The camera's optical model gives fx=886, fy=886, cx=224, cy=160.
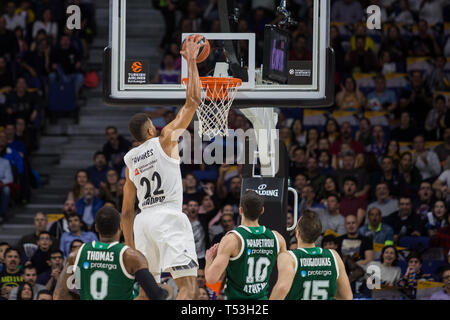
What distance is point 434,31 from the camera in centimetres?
1452

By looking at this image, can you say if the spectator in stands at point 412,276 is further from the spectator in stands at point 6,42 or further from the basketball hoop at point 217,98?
the spectator in stands at point 6,42

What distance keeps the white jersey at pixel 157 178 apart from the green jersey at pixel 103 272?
87cm

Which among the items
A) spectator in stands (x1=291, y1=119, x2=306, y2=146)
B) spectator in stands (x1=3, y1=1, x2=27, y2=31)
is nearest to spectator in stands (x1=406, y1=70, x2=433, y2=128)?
spectator in stands (x1=291, y1=119, x2=306, y2=146)

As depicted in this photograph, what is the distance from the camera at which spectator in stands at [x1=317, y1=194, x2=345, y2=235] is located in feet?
38.2

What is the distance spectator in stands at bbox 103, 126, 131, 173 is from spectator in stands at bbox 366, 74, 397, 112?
3.80 metres

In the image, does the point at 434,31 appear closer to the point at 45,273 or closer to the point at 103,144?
the point at 103,144

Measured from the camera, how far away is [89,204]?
1233 centimetres

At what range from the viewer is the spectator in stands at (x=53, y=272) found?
35.7ft

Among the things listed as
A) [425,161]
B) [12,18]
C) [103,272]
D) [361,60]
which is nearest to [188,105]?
[103,272]

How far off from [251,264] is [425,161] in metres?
6.16

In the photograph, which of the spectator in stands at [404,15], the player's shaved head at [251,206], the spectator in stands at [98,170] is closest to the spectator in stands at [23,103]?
the spectator in stands at [98,170]

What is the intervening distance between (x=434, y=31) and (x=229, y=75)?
718 centimetres

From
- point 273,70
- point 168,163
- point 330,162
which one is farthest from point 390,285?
point 168,163

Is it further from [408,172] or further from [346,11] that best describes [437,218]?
[346,11]
